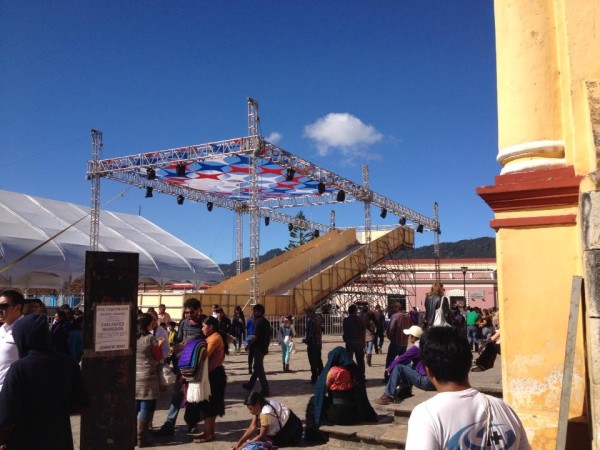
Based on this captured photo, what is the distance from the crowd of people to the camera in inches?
78.0

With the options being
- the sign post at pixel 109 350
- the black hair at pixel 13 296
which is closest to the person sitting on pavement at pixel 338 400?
the sign post at pixel 109 350

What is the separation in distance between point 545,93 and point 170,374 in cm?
511

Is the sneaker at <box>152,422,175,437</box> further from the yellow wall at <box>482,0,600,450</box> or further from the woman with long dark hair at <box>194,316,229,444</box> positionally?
the yellow wall at <box>482,0,600,450</box>

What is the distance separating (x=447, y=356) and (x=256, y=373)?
7.59m

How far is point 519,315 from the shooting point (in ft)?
13.4

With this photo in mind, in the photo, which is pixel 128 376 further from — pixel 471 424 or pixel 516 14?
pixel 516 14

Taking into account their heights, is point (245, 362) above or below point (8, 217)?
below

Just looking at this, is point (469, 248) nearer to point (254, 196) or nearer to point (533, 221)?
point (254, 196)

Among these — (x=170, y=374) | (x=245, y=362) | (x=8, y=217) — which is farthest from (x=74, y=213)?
(x=170, y=374)

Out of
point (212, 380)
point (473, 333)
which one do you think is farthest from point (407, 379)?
point (473, 333)

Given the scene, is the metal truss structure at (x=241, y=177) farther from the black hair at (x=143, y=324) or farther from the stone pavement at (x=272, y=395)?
the black hair at (x=143, y=324)

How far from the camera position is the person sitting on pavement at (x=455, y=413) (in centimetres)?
183

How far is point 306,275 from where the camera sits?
92.4 feet

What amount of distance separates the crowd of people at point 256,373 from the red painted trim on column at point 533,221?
3.02ft
